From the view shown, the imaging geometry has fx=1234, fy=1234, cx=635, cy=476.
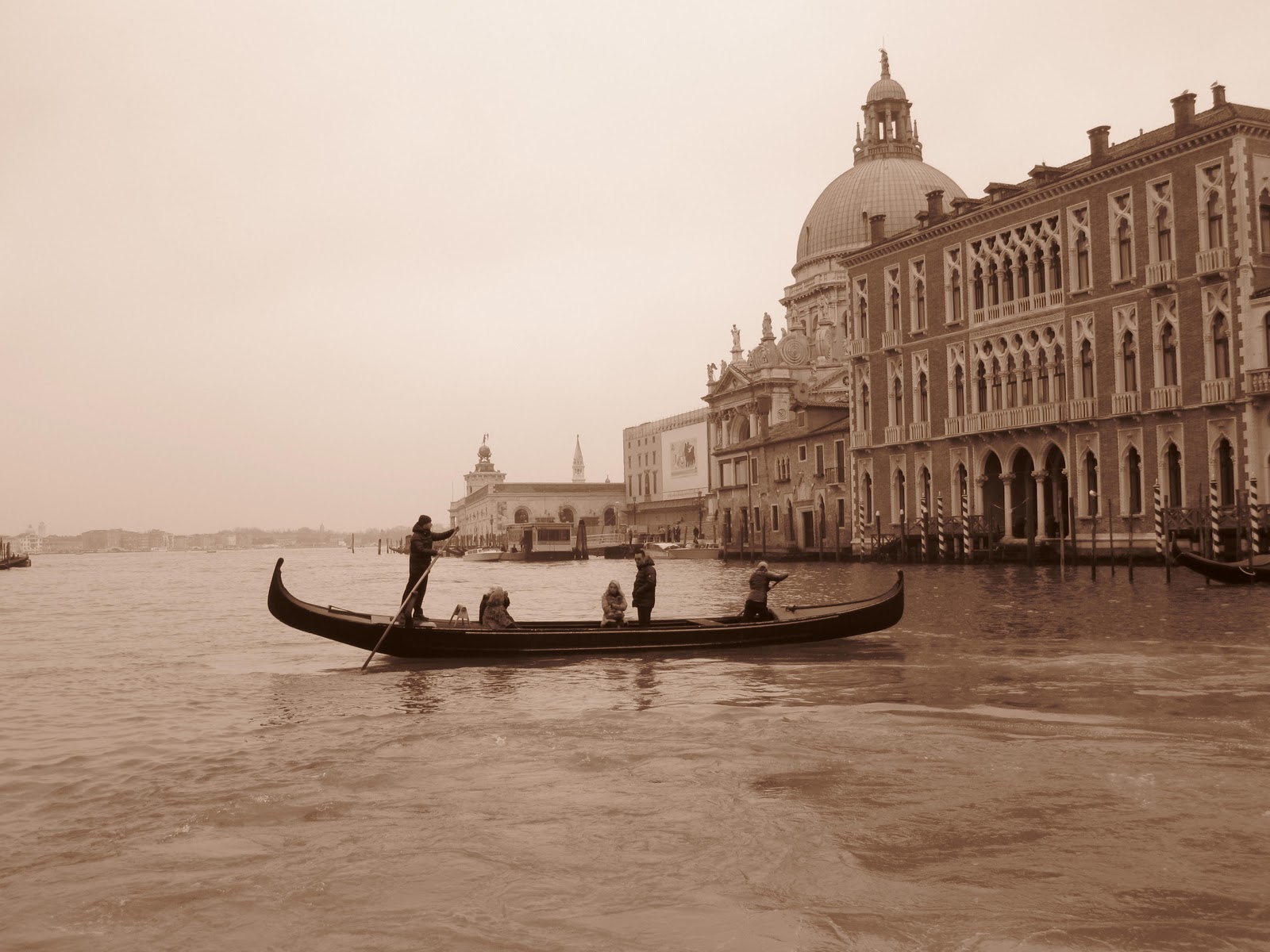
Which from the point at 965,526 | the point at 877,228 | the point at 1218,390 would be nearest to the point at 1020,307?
the point at 965,526

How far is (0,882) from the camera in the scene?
21.4 ft

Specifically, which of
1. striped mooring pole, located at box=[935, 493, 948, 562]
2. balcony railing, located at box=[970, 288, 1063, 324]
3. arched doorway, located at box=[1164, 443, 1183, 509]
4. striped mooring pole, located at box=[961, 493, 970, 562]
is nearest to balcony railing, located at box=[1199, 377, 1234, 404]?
arched doorway, located at box=[1164, 443, 1183, 509]

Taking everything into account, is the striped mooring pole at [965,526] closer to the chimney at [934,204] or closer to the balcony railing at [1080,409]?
the balcony railing at [1080,409]

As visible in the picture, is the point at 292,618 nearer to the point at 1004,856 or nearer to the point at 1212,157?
the point at 1004,856

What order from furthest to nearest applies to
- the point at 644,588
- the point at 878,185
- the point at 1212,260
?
the point at 878,185, the point at 1212,260, the point at 644,588

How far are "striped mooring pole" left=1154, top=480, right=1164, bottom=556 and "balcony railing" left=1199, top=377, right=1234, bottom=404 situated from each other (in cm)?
267

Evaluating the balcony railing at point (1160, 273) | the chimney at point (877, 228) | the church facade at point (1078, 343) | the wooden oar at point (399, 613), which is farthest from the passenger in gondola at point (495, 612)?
the chimney at point (877, 228)

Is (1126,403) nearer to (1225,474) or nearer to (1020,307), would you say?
(1225,474)

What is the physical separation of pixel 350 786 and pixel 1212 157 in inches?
1293

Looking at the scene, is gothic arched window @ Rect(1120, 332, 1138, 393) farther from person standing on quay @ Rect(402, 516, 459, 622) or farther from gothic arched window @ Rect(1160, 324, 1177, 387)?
person standing on quay @ Rect(402, 516, 459, 622)

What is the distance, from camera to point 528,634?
15609mm

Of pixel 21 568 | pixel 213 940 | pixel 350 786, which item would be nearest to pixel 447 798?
pixel 350 786

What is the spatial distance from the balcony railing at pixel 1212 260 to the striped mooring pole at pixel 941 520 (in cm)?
1303

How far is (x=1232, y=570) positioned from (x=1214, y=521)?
22.0 feet
